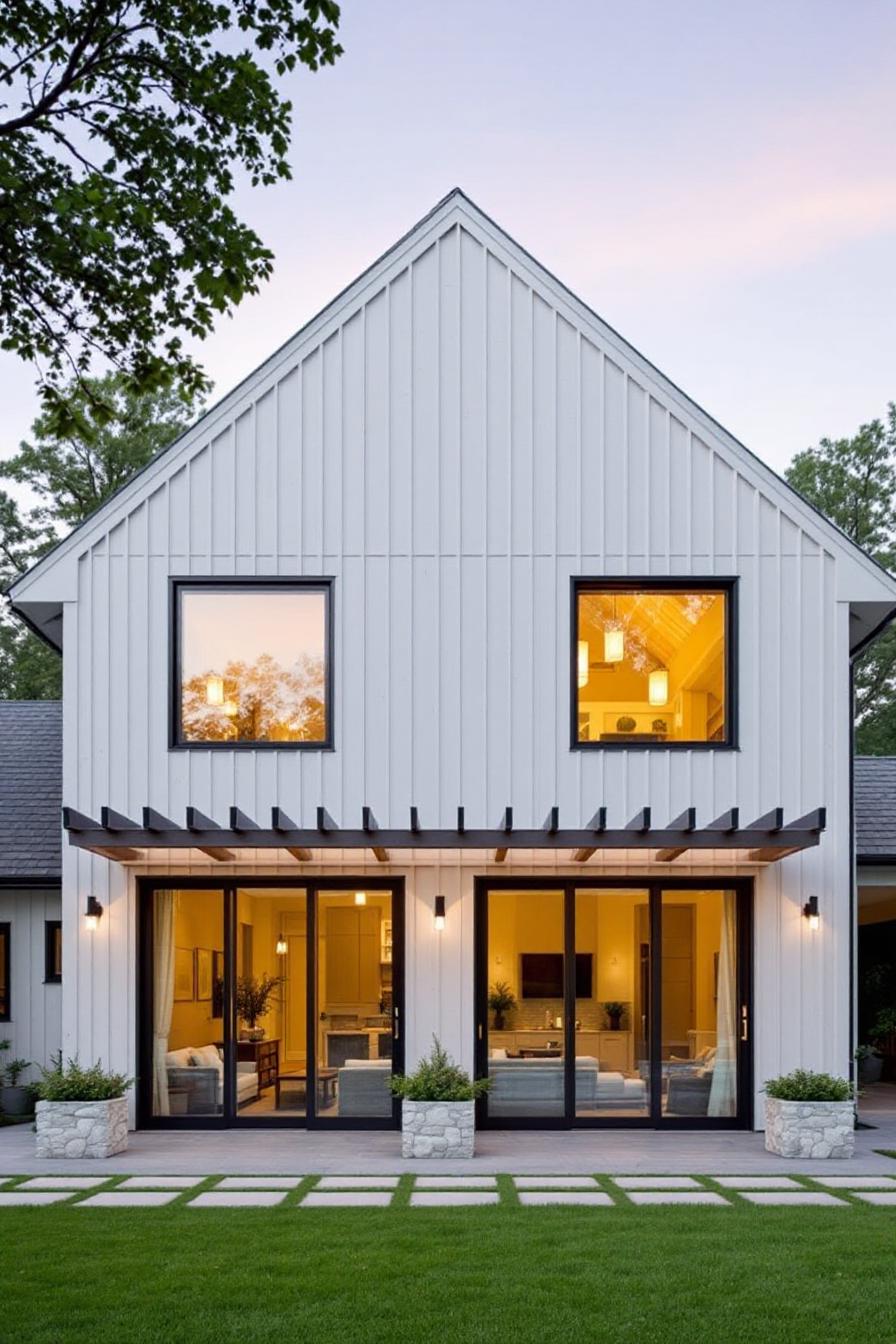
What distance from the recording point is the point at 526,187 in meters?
18.5

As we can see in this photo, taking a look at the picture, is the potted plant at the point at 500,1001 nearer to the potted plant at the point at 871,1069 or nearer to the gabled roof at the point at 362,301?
the gabled roof at the point at 362,301

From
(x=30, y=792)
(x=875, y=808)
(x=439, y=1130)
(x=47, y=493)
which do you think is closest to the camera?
(x=439, y=1130)

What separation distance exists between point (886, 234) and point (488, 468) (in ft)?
29.2

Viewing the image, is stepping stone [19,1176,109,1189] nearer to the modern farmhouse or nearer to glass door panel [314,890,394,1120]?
the modern farmhouse

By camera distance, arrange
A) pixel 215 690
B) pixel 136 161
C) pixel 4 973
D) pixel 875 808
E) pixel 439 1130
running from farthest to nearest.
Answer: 1. pixel 875 808
2. pixel 4 973
3. pixel 215 690
4. pixel 439 1130
5. pixel 136 161

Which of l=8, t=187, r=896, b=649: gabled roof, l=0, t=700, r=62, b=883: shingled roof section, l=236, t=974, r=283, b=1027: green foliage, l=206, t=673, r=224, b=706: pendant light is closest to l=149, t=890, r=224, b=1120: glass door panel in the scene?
l=236, t=974, r=283, b=1027: green foliage

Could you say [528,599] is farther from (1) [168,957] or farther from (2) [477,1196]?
(2) [477,1196]

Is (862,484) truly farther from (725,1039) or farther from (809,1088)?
(809,1088)

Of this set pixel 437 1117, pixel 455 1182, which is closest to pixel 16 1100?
pixel 437 1117

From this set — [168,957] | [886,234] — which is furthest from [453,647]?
[886,234]

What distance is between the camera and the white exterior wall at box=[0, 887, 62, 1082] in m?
Answer: 17.1

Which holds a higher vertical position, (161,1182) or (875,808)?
(875,808)

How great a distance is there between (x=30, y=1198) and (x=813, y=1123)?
6808 millimetres

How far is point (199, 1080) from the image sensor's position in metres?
14.4
